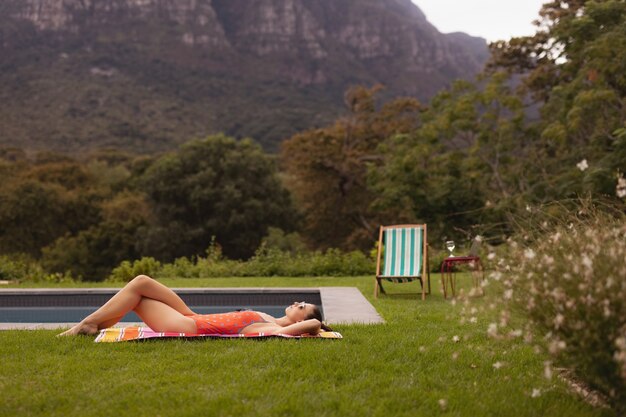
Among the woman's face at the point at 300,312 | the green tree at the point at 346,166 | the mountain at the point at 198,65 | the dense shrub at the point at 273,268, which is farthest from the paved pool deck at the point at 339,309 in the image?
the mountain at the point at 198,65

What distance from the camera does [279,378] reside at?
12.7 ft

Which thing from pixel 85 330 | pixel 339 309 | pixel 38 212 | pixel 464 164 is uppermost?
pixel 464 164

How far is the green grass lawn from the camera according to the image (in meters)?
3.37

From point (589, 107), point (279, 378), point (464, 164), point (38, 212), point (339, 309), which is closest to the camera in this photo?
point (279, 378)

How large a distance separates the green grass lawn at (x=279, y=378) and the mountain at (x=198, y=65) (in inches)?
1607

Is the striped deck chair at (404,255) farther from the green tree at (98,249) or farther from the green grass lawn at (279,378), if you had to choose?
the green tree at (98,249)

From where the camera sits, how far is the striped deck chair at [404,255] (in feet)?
28.5

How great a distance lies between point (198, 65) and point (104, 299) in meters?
56.6

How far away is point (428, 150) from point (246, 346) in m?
13.6

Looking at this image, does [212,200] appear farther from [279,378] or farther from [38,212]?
[279,378]

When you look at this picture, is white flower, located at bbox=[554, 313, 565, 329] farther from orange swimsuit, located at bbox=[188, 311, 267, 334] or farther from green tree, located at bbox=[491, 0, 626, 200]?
green tree, located at bbox=[491, 0, 626, 200]

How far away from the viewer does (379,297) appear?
8.86m

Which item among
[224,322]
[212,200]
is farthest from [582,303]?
[212,200]

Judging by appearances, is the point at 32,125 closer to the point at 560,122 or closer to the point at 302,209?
the point at 302,209
